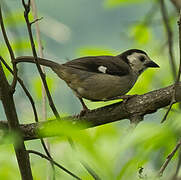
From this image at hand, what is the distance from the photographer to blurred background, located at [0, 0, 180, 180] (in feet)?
3.61

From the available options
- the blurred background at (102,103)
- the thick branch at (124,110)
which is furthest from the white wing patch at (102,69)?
the thick branch at (124,110)

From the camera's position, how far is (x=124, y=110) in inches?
98.5

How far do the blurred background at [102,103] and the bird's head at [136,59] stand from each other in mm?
121

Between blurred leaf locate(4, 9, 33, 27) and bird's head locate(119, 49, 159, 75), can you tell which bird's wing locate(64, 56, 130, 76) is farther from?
blurred leaf locate(4, 9, 33, 27)

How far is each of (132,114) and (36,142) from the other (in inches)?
25.0

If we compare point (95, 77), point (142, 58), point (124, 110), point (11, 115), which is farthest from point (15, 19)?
point (142, 58)

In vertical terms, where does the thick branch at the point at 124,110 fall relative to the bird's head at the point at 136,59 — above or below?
below

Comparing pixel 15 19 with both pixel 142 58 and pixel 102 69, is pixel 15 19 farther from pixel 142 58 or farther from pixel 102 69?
pixel 142 58

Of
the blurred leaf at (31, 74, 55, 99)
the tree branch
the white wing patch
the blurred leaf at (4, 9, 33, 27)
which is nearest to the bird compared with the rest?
the white wing patch

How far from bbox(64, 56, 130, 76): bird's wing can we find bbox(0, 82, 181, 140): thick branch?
84 centimetres

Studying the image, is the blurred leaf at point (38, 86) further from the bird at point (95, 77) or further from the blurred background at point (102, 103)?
the bird at point (95, 77)

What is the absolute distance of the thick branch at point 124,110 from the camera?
2.40 metres

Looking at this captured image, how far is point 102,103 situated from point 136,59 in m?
1.12

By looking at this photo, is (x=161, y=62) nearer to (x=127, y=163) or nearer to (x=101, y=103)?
(x=101, y=103)
